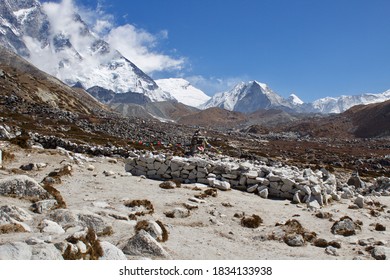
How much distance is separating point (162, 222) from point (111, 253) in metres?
4.53

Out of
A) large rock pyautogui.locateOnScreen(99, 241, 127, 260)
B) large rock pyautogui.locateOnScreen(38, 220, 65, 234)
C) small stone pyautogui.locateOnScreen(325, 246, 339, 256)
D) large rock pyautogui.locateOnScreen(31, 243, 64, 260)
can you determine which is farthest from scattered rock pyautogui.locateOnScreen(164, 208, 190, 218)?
large rock pyautogui.locateOnScreen(31, 243, 64, 260)

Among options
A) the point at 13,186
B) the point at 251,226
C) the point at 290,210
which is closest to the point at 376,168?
the point at 290,210

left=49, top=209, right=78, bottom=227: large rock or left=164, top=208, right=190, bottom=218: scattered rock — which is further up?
left=49, top=209, right=78, bottom=227: large rock

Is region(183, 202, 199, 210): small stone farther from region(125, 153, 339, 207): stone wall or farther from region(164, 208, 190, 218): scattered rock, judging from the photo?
region(125, 153, 339, 207): stone wall

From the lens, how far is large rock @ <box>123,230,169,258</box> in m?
9.48

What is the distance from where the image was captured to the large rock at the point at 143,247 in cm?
948

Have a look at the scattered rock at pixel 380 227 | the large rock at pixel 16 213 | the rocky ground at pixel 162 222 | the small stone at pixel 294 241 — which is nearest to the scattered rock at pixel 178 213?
the rocky ground at pixel 162 222

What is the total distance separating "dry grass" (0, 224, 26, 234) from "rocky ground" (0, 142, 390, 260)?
0.9 inches

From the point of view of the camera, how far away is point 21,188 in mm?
13359

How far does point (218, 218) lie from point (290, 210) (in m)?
4.21

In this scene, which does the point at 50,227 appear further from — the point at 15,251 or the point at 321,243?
the point at 321,243

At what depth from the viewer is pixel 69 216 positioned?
11070 mm

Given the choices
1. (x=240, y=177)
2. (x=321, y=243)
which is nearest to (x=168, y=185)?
(x=240, y=177)

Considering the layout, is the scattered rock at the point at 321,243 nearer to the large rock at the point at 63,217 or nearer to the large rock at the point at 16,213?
the large rock at the point at 63,217
